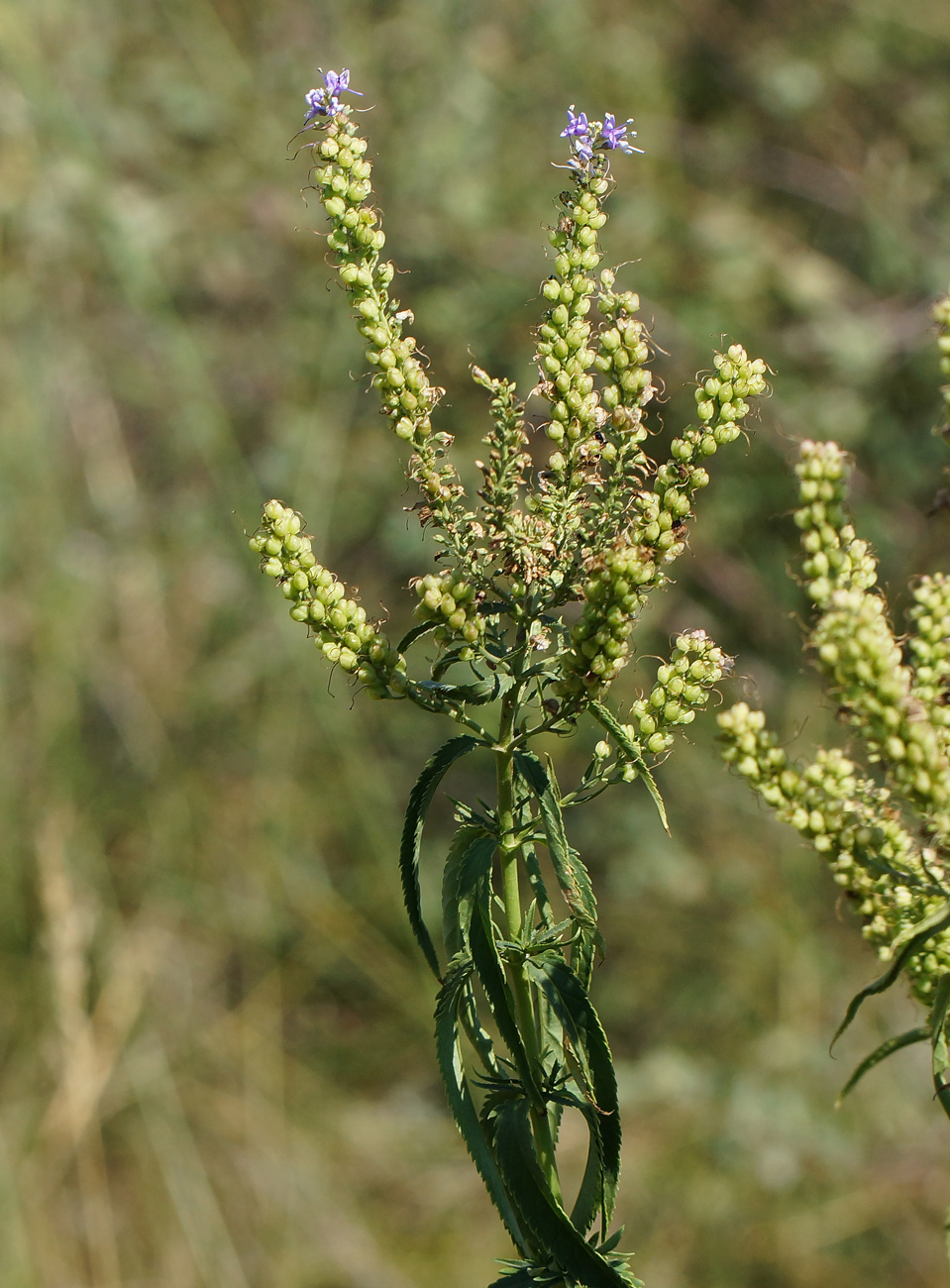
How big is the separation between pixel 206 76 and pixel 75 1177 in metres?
5.85

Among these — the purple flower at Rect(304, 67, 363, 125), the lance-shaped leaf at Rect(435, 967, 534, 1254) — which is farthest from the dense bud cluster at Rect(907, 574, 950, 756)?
the purple flower at Rect(304, 67, 363, 125)

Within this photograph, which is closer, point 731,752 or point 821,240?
point 731,752

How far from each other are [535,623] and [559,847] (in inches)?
12.7

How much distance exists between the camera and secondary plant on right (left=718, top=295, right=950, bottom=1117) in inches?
51.2

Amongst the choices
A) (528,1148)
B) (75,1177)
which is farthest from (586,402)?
(75,1177)

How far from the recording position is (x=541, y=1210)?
1.53 m

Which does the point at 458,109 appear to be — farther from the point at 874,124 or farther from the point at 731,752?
the point at 731,752

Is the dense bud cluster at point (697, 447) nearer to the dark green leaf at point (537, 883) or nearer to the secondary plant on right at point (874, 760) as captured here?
the secondary plant on right at point (874, 760)

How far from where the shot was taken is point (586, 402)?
1.55 meters

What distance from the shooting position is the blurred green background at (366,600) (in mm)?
5281

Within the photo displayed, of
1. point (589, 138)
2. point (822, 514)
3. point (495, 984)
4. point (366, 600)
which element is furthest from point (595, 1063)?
point (366, 600)

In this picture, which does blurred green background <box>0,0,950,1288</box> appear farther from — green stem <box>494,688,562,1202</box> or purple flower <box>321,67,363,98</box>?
purple flower <box>321,67,363,98</box>

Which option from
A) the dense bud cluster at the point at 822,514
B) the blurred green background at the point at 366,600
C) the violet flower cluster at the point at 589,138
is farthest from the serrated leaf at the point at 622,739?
the blurred green background at the point at 366,600

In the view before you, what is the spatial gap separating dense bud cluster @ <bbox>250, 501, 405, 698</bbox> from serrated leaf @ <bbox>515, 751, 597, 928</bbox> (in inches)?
8.8
